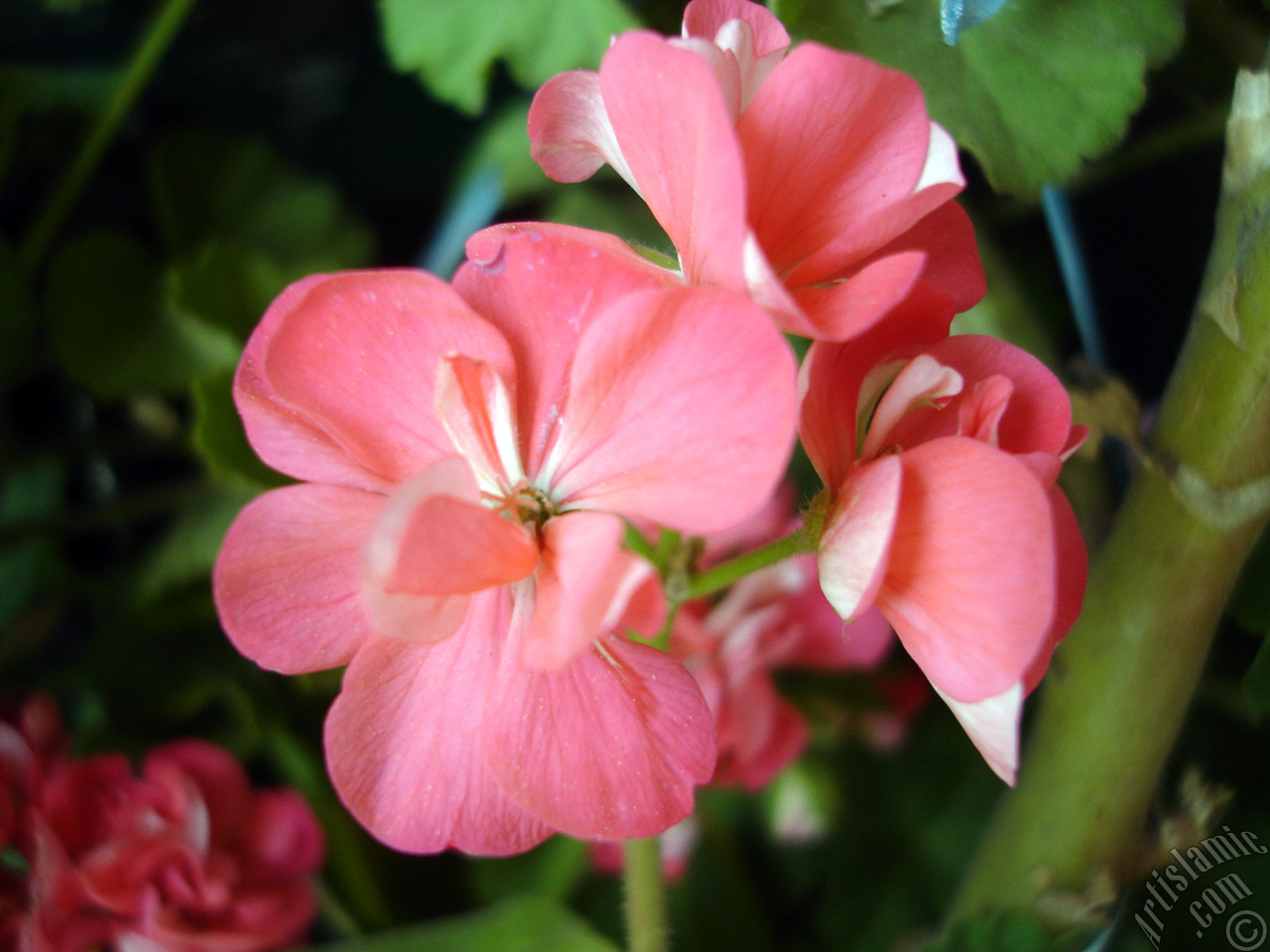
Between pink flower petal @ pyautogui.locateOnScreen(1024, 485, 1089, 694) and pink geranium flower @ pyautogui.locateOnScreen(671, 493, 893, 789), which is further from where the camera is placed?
pink geranium flower @ pyautogui.locateOnScreen(671, 493, 893, 789)

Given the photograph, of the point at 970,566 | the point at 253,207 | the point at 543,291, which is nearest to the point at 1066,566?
the point at 970,566

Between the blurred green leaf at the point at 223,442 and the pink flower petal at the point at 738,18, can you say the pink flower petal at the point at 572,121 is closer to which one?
the pink flower petal at the point at 738,18

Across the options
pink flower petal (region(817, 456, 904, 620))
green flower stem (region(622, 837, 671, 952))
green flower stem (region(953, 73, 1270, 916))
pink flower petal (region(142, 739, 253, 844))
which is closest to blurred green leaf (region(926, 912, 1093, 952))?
green flower stem (region(953, 73, 1270, 916))

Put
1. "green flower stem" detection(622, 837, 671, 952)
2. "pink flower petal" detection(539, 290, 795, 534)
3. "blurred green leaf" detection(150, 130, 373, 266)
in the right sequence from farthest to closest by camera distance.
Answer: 1. "blurred green leaf" detection(150, 130, 373, 266)
2. "green flower stem" detection(622, 837, 671, 952)
3. "pink flower petal" detection(539, 290, 795, 534)

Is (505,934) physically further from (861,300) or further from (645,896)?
(861,300)

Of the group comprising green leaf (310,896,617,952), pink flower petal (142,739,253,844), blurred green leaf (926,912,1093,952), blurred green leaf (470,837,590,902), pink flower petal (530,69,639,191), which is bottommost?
blurred green leaf (470,837,590,902)

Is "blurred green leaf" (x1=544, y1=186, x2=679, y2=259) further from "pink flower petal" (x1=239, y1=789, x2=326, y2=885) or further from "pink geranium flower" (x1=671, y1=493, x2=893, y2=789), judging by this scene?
"pink flower petal" (x1=239, y1=789, x2=326, y2=885)

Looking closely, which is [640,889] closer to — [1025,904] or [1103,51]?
[1025,904]

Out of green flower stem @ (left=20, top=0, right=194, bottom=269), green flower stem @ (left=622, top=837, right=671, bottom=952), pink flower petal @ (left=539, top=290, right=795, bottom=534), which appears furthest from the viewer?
green flower stem @ (left=20, top=0, right=194, bottom=269)
